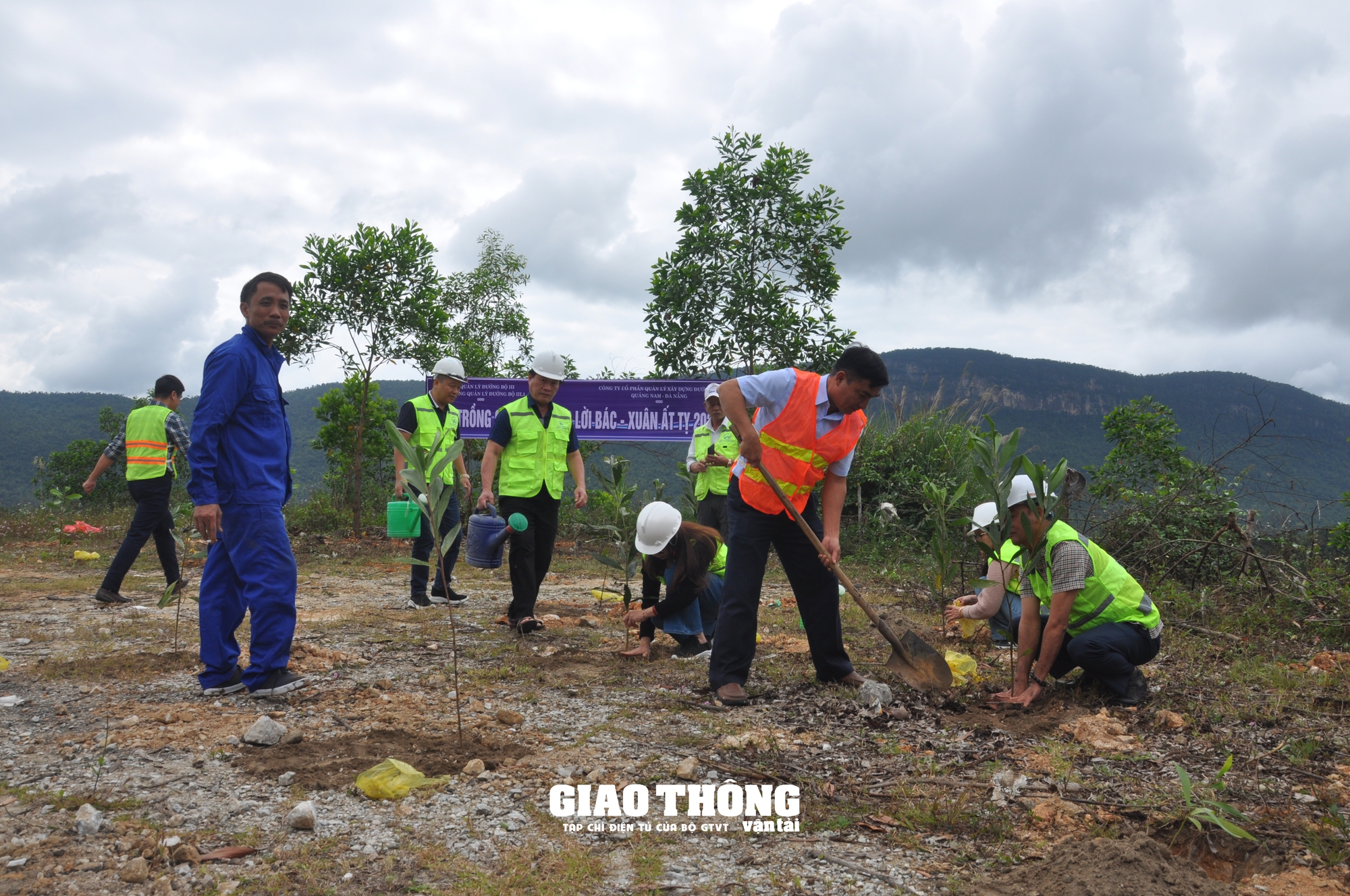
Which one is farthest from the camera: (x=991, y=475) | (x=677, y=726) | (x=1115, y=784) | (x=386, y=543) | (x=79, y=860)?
(x=386, y=543)

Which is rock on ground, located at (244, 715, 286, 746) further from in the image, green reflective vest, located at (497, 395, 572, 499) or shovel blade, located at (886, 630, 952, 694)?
shovel blade, located at (886, 630, 952, 694)

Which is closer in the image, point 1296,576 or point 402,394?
point 1296,576

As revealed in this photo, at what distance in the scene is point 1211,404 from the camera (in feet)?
126

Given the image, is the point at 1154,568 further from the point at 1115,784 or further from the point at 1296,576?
the point at 1115,784

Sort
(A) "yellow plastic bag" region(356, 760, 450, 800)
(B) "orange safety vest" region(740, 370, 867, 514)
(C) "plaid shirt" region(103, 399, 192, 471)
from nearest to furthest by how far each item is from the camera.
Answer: (A) "yellow plastic bag" region(356, 760, 450, 800) < (B) "orange safety vest" region(740, 370, 867, 514) < (C) "plaid shirt" region(103, 399, 192, 471)

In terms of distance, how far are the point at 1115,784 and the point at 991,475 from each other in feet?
4.94

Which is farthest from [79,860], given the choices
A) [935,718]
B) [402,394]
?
[402,394]

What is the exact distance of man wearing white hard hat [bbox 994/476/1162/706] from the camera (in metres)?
3.65

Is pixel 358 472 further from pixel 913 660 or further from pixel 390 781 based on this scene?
pixel 390 781

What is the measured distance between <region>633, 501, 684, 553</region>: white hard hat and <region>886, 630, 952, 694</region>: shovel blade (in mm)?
1338

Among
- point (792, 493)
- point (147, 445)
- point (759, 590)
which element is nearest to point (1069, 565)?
point (792, 493)

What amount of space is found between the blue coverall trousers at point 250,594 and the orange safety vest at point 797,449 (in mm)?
2192

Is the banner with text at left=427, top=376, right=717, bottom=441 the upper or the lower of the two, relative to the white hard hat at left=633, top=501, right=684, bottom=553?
upper

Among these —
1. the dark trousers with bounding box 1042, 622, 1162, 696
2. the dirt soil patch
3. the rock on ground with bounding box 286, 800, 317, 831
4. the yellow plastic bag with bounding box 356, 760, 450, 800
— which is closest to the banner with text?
the dark trousers with bounding box 1042, 622, 1162, 696
